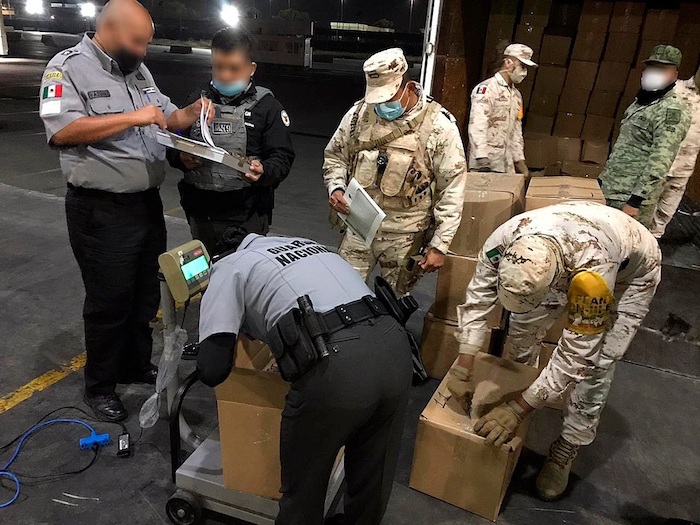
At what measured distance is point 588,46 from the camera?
525 centimetres

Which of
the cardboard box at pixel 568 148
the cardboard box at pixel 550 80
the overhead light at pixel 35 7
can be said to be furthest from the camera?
the overhead light at pixel 35 7

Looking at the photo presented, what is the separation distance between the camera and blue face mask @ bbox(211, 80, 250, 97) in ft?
7.73

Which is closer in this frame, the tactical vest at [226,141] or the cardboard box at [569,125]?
the tactical vest at [226,141]

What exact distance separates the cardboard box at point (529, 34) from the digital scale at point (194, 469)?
459 cm

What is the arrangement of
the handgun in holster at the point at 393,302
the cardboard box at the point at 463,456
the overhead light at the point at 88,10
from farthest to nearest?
the overhead light at the point at 88,10 → the cardboard box at the point at 463,456 → the handgun in holster at the point at 393,302

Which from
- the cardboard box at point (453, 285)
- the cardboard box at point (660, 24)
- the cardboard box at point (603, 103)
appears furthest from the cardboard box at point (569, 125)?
the cardboard box at point (453, 285)

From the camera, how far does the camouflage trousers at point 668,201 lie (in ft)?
13.4

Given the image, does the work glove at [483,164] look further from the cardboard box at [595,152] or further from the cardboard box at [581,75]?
the cardboard box at [581,75]

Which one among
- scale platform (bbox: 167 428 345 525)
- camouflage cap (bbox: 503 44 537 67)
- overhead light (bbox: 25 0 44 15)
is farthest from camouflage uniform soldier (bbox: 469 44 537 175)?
overhead light (bbox: 25 0 44 15)

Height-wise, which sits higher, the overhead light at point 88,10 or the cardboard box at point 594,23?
the overhead light at point 88,10

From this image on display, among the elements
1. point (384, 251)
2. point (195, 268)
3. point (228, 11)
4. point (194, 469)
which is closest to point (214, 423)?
point (194, 469)

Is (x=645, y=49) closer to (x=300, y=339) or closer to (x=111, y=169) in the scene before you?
(x=111, y=169)

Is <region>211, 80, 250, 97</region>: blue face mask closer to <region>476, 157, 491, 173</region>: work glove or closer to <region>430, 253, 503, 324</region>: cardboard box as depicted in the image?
<region>430, 253, 503, 324</region>: cardboard box

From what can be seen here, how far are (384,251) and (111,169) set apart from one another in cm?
130
